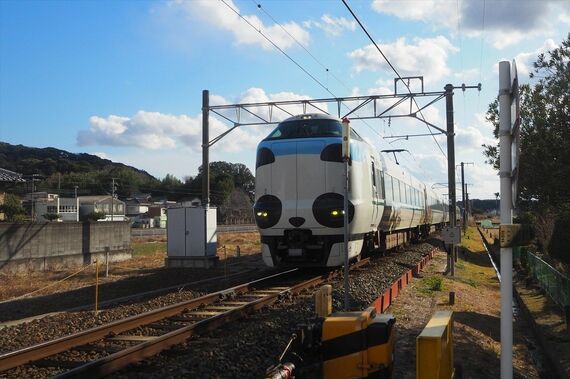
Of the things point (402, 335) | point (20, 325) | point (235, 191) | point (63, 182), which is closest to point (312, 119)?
point (402, 335)

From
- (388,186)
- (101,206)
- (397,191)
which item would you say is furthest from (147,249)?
(101,206)

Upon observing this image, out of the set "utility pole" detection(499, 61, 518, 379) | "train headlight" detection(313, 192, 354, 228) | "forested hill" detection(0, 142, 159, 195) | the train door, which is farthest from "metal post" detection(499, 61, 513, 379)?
"forested hill" detection(0, 142, 159, 195)

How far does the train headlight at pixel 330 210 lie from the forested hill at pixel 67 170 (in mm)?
96530

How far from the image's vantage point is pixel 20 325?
30.1 feet

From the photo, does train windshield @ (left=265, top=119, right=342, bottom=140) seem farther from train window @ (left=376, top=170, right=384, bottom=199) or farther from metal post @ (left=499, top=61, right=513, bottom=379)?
metal post @ (left=499, top=61, right=513, bottom=379)

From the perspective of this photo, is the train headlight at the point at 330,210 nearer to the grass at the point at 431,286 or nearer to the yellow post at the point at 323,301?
the grass at the point at 431,286

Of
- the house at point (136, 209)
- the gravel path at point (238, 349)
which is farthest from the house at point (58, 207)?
the gravel path at point (238, 349)

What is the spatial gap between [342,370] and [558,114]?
13173 mm

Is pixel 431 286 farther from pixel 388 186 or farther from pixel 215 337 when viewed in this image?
pixel 215 337

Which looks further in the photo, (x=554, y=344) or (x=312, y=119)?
(x=312, y=119)

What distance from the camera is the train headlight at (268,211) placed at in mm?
12898

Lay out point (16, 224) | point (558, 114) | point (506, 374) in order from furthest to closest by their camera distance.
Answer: point (16, 224) < point (558, 114) < point (506, 374)

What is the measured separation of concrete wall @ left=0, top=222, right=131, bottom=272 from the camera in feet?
57.1

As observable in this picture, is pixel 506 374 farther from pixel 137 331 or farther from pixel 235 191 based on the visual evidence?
pixel 235 191
